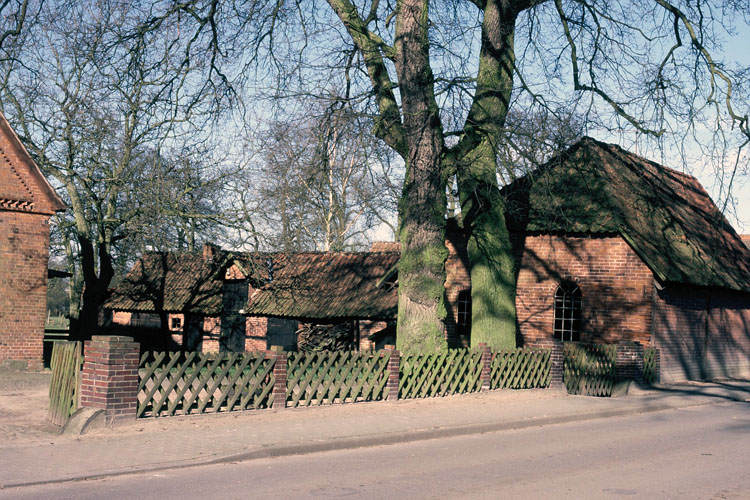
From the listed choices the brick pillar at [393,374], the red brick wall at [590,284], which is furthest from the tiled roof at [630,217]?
the brick pillar at [393,374]

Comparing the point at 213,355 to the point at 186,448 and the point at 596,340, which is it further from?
the point at 596,340

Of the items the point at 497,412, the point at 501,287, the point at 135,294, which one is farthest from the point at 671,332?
the point at 135,294

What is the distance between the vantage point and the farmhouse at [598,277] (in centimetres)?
2305

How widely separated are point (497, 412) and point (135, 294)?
2893cm

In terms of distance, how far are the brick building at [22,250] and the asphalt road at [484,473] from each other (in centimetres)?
1596

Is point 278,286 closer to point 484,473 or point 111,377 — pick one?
point 111,377

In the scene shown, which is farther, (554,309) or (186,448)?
(554,309)

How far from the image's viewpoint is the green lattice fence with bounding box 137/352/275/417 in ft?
38.7

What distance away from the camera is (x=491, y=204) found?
2034cm

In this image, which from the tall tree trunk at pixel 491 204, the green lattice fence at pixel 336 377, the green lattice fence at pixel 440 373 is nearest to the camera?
the green lattice fence at pixel 336 377

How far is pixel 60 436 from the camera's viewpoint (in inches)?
423

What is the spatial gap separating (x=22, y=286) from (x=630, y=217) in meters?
18.9

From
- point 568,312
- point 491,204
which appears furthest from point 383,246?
point 491,204

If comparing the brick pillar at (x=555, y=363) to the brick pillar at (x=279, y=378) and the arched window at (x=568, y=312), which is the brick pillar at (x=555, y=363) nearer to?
the arched window at (x=568, y=312)
